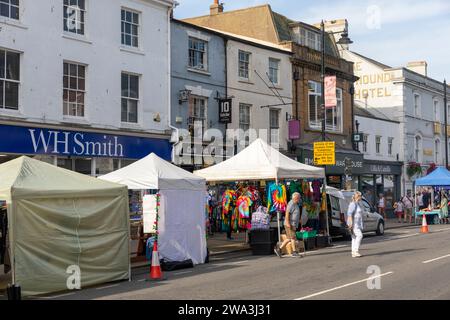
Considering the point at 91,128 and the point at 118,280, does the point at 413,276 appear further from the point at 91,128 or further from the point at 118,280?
the point at 91,128

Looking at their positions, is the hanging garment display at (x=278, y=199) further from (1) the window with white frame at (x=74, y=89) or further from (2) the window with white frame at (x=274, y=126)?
(2) the window with white frame at (x=274, y=126)

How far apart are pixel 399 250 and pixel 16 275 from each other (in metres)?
11.3

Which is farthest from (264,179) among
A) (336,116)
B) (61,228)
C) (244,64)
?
(336,116)

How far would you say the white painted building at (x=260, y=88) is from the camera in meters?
Result: 28.2

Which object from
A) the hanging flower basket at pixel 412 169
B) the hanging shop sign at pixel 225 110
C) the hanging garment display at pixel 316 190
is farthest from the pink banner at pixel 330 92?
the hanging flower basket at pixel 412 169

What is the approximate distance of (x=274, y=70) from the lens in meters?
30.9

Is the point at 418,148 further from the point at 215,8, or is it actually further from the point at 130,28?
the point at 130,28

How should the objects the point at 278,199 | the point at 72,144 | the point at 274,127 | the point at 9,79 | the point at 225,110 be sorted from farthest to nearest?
the point at 274,127, the point at 225,110, the point at 72,144, the point at 9,79, the point at 278,199

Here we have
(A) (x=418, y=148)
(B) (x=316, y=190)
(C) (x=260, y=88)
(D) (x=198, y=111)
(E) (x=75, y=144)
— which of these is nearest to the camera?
(B) (x=316, y=190)

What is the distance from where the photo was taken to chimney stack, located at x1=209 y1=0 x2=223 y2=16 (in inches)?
1438

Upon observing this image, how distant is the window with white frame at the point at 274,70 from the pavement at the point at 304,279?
49.5 feet

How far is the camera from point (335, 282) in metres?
11.5

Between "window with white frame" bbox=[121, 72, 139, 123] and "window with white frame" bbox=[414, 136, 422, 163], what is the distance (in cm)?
2818

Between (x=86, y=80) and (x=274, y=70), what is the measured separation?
481 inches
